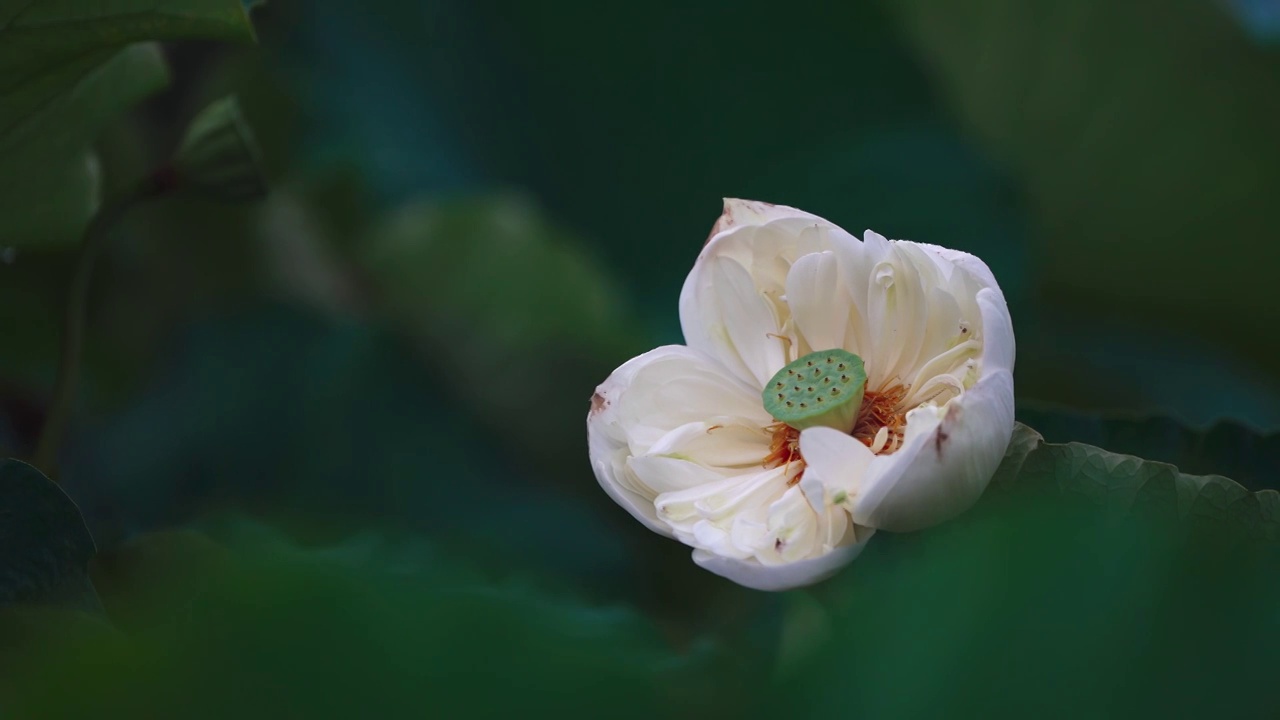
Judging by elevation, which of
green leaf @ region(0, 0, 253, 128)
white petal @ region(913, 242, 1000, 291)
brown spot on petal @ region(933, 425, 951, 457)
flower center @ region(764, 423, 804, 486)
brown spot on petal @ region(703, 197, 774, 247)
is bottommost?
flower center @ region(764, 423, 804, 486)

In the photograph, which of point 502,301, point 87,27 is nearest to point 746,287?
point 87,27

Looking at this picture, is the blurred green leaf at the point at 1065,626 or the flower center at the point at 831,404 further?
the flower center at the point at 831,404

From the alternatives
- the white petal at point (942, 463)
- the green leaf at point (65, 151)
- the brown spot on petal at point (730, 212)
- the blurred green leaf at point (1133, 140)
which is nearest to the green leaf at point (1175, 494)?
the white petal at point (942, 463)

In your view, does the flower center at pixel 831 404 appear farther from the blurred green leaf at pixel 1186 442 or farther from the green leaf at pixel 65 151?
the green leaf at pixel 65 151

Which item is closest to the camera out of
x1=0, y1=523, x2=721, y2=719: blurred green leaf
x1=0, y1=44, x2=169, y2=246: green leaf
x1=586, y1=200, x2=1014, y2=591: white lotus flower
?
x1=0, y1=523, x2=721, y2=719: blurred green leaf

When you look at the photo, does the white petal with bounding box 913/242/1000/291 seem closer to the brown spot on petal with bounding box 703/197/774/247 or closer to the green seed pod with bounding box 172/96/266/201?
the brown spot on petal with bounding box 703/197/774/247

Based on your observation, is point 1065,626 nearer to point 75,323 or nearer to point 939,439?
point 939,439

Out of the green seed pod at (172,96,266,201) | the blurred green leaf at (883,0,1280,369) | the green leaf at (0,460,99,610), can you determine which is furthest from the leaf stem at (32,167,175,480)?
the blurred green leaf at (883,0,1280,369)
